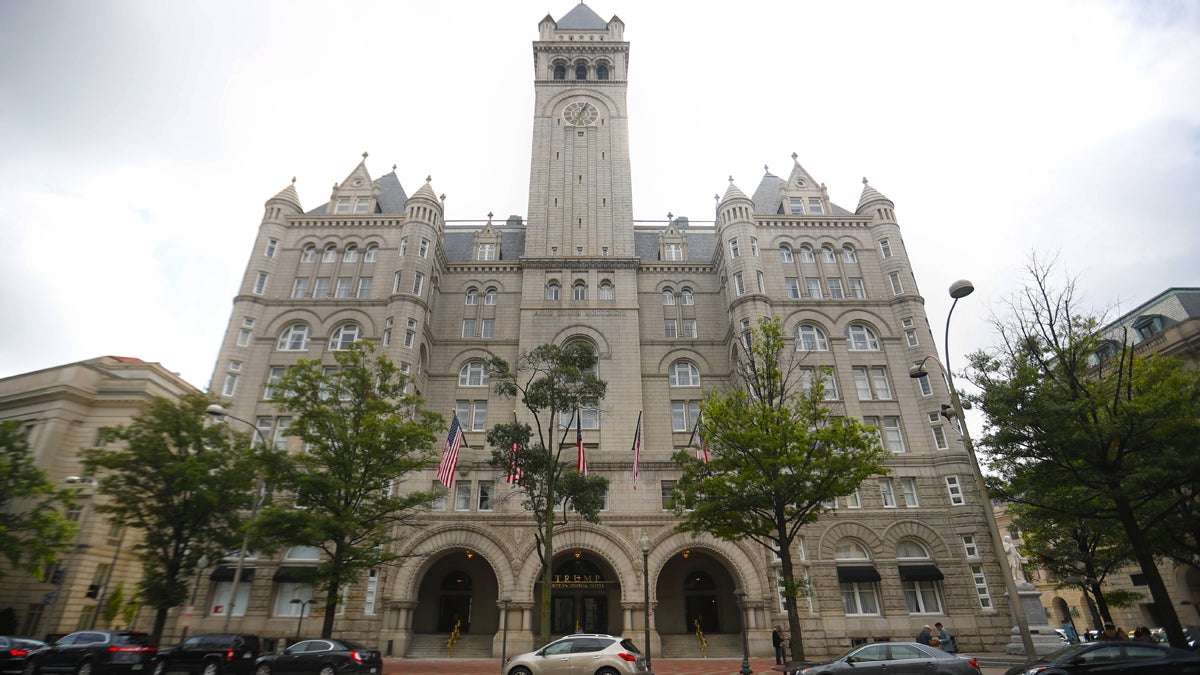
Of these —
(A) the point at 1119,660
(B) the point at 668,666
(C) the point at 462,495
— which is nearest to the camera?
(A) the point at 1119,660

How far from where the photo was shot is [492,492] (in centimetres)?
3447

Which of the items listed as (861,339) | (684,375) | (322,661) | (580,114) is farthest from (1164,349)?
(322,661)

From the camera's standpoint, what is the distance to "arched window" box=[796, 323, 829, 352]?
39312mm

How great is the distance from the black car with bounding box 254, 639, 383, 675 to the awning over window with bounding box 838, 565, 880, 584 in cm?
2415

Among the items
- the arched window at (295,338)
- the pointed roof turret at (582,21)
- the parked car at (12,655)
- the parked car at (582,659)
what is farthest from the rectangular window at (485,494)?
the pointed roof turret at (582,21)

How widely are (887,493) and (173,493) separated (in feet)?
124

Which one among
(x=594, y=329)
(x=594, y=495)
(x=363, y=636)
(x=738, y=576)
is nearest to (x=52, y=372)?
(x=363, y=636)

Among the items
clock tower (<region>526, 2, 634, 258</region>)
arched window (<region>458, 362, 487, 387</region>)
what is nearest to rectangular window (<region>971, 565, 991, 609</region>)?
clock tower (<region>526, 2, 634, 258</region>)

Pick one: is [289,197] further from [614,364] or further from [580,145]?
[614,364]

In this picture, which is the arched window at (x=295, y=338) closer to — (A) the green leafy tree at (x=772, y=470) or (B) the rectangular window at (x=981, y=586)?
(A) the green leafy tree at (x=772, y=470)

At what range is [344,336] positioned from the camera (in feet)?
131

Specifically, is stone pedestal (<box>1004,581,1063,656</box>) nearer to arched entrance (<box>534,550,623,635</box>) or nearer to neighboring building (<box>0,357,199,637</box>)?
arched entrance (<box>534,550,623,635</box>)

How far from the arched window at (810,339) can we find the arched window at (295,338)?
33373 millimetres

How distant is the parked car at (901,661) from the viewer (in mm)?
14381
